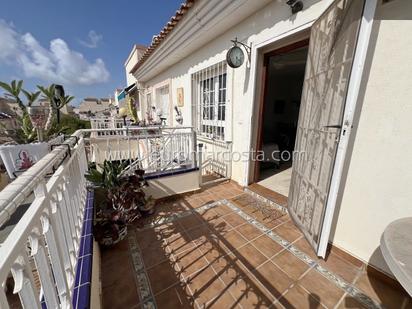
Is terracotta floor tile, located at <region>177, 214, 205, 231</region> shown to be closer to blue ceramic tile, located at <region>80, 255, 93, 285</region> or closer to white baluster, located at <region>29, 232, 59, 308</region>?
blue ceramic tile, located at <region>80, 255, 93, 285</region>

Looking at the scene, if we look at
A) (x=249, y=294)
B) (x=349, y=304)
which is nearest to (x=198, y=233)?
(x=249, y=294)

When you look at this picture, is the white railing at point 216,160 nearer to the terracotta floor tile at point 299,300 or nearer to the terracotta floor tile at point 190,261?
the terracotta floor tile at point 190,261

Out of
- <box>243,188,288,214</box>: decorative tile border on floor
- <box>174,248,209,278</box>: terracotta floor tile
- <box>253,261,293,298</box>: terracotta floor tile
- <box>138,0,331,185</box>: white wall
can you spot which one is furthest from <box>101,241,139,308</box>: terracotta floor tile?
<box>138,0,331,185</box>: white wall

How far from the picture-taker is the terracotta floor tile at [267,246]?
190 cm

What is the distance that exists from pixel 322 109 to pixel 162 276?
7.48ft

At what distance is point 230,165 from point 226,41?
238 cm

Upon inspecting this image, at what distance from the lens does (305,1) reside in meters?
2.04

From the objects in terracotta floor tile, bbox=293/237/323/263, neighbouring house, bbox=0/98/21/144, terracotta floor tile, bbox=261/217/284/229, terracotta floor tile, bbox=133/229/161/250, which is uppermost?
neighbouring house, bbox=0/98/21/144

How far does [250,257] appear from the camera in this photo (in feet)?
6.04

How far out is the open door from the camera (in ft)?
4.96

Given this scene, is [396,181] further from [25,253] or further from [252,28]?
[252,28]

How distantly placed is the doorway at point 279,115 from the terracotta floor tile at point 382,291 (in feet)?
4.75

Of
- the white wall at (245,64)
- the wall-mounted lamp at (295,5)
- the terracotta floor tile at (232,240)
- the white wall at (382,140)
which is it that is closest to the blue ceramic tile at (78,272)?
the terracotta floor tile at (232,240)

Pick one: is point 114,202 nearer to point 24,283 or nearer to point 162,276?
point 162,276
